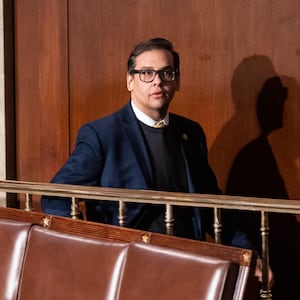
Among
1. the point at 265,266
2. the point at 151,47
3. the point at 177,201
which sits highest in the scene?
the point at 151,47

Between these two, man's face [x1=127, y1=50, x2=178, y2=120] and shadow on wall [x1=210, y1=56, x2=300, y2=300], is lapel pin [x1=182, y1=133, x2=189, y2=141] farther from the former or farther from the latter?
shadow on wall [x1=210, y1=56, x2=300, y2=300]

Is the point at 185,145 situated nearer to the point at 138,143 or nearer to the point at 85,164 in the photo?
the point at 138,143

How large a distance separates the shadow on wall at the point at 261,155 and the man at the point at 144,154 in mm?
564

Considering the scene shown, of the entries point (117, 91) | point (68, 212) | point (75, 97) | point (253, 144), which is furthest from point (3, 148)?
point (253, 144)

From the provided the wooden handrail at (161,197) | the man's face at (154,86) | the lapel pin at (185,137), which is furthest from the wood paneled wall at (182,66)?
the wooden handrail at (161,197)

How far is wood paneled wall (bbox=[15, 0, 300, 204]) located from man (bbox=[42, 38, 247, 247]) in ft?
1.95

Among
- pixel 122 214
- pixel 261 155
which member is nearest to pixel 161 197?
pixel 122 214

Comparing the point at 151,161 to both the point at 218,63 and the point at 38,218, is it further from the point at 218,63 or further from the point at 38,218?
the point at 218,63

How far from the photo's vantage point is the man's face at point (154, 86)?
1965 millimetres

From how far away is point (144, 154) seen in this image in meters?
1.97

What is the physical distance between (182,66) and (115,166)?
810 millimetres

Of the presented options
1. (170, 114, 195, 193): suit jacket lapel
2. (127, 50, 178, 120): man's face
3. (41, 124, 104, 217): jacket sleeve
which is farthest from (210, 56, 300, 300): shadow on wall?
(41, 124, 104, 217): jacket sleeve

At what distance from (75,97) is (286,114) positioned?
916 millimetres

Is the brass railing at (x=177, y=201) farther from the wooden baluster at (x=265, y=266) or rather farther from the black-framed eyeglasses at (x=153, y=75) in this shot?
the black-framed eyeglasses at (x=153, y=75)
